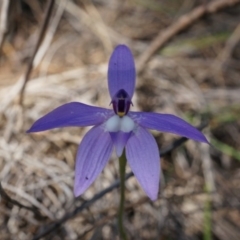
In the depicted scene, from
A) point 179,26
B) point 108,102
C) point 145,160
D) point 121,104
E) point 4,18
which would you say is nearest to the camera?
point 145,160

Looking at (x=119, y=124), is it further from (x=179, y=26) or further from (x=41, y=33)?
(x=179, y=26)

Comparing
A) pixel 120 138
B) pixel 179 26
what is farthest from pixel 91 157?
pixel 179 26

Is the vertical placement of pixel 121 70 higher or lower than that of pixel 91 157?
higher

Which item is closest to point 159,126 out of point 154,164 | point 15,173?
point 154,164

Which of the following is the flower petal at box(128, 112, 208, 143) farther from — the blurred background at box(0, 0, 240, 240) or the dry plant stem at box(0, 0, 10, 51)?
the dry plant stem at box(0, 0, 10, 51)

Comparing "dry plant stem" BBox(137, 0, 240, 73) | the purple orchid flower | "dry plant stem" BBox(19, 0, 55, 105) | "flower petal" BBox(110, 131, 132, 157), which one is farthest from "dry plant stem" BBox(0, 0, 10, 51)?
"flower petal" BBox(110, 131, 132, 157)

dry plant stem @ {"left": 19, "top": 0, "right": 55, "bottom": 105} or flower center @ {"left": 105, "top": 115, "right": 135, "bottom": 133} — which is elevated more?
dry plant stem @ {"left": 19, "top": 0, "right": 55, "bottom": 105}

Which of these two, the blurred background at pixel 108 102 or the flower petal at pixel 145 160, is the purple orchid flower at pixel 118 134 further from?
the blurred background at pixel 108 102
